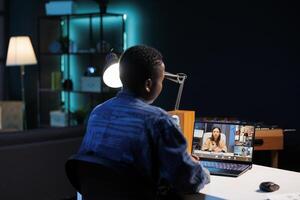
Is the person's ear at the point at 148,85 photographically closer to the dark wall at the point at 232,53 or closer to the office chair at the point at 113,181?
the office chair at the point at 113,181

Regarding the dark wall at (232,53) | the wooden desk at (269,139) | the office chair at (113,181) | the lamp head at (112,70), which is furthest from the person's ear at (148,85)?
the dark wall at (232,53)

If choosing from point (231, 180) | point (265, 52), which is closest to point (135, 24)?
point (265, 52)

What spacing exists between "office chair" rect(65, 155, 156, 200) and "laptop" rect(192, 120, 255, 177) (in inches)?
30.4

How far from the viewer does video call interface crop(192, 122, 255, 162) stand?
2.22 meters

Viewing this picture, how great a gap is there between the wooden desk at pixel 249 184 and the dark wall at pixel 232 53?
1707 millimetres

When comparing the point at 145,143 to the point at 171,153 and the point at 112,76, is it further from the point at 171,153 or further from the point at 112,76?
the point at 112,76

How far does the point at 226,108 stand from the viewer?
4312 mm

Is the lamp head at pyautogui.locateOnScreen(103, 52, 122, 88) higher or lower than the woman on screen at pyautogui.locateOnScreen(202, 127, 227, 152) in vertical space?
higher

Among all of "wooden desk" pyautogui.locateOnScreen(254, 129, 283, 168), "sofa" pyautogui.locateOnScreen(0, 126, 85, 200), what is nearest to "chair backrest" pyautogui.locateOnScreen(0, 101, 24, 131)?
"sofa" pyautogui.locateOnScreen(0, 126, 85, 200)

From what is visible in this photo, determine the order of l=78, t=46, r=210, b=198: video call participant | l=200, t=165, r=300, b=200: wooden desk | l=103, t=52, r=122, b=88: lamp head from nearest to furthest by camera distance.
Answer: l=78, t=46, r=210, b=198: video call participant
l=200, t=165, r=300, b=200: wooden desk
l=103, t=52, r=122, b=88: lamp head

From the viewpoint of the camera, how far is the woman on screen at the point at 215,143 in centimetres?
225

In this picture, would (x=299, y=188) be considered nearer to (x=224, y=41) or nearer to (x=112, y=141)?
(x=112, y=141)

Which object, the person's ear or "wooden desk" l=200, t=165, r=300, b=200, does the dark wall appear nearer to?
"wooden desk" l=200, t=165, r=300, b=200

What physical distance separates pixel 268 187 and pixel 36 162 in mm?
2063
